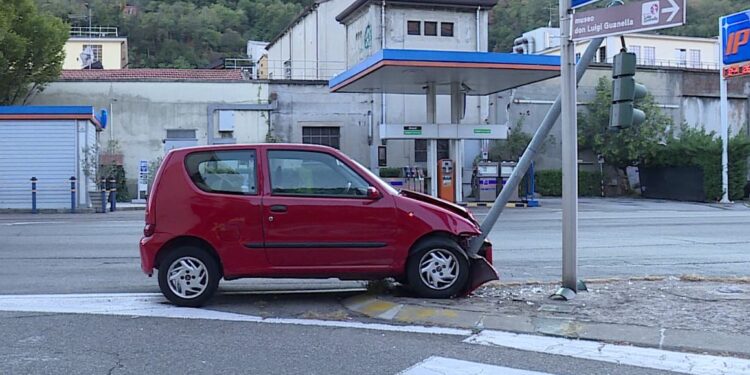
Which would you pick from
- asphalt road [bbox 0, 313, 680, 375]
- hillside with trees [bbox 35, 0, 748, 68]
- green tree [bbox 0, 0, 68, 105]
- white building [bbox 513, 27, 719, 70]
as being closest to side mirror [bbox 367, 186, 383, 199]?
asphalt road [bbox 0, 313, 680, 375]

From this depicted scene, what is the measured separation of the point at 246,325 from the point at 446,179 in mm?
21512

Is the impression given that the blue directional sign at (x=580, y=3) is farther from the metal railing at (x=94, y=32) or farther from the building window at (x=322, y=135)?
the metal railing at (x=94, y=32)

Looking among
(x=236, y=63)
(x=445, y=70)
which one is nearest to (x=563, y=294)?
(x=445, y=70)

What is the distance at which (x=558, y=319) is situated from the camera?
714cm

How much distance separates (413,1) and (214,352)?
31.2 m

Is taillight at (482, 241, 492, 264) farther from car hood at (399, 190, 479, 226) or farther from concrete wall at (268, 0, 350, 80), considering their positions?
concrete wall at (268, 0, 350, 80)

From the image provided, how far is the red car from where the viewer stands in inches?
308

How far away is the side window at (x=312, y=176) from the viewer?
7.96 meters

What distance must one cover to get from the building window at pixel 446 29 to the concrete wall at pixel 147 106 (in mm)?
9040

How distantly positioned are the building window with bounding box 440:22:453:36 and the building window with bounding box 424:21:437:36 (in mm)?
374

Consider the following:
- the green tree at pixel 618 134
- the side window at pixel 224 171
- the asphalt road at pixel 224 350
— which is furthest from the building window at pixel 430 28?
the asphalt road at pixel 224 350

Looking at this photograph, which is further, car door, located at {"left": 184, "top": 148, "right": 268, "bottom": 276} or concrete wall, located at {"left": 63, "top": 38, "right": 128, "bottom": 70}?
concrete wall, located at {"left": 63, "top": 38, "right": 128, "bottom": 70}

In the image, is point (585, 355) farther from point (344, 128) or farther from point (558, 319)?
point (344, 128)

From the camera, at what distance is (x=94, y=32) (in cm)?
7131
